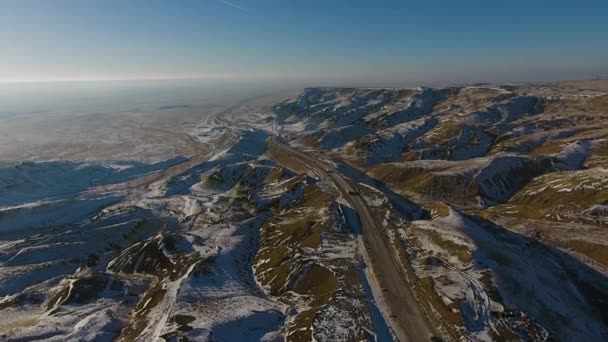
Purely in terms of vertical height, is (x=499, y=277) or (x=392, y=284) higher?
(x=499, y=277)

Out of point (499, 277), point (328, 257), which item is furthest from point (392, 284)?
point (499, 277)

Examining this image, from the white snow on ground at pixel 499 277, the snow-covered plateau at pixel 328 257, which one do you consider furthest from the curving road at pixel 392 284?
the white snow on ground at pixel 499 277

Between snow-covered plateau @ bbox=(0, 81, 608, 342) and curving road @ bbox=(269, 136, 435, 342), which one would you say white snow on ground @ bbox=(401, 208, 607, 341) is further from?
curving road @ bbox=(269, 136, 435, 342)

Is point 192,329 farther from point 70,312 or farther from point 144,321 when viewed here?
point 70,312

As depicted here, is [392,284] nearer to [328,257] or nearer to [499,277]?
[328,257]

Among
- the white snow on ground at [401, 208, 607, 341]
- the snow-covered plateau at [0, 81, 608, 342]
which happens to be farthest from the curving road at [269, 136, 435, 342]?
the white snow on ground at [401, 208, 607, 341]

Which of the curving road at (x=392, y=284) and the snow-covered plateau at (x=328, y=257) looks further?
the snow-covered plateau at (x=328, y=257)

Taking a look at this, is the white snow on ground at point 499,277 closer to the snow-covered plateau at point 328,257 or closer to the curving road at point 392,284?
the snow-covered plateau at point 328,257

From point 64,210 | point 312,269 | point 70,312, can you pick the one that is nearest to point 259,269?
point 312,269
